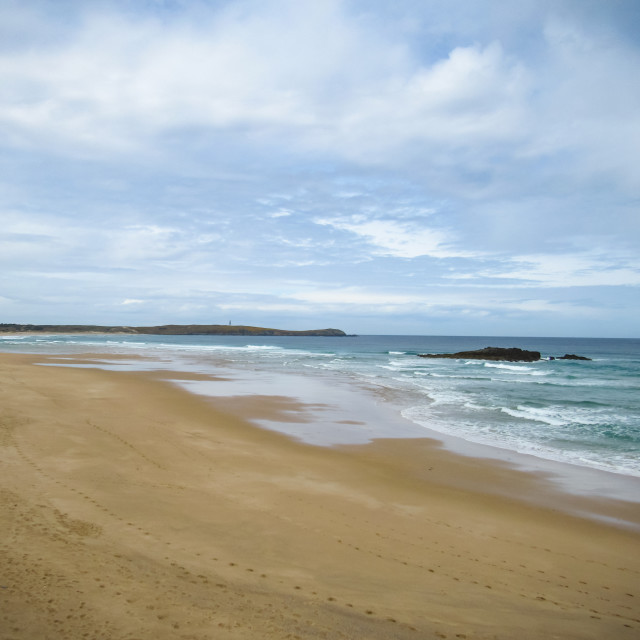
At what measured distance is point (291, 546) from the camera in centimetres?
577

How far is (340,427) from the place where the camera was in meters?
14.5

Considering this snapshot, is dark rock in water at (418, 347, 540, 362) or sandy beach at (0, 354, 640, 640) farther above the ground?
dark rock in water at (418, 347, 540, 362)

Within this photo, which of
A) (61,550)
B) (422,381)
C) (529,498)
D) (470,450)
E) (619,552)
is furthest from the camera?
(422,381)

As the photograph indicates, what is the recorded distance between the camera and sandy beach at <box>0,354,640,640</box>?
13.2 ft

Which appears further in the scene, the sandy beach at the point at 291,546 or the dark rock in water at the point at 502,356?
the dark rock in water at the point at 502,356

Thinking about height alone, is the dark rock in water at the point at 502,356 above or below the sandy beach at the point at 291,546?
above

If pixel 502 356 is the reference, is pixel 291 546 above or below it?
below

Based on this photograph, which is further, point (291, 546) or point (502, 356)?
point (502, 356)

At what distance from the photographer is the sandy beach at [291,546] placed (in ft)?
13.2

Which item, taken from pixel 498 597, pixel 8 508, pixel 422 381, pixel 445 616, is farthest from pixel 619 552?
pixel 422 381

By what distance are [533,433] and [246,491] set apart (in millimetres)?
9849

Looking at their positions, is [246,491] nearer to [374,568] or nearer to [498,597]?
[374,568]

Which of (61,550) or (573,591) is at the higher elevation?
(61,550)

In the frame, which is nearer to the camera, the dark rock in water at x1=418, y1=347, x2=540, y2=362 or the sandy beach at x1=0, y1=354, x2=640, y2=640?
the sandy beach at x1=0, y1=354, x2=640, y2=640
